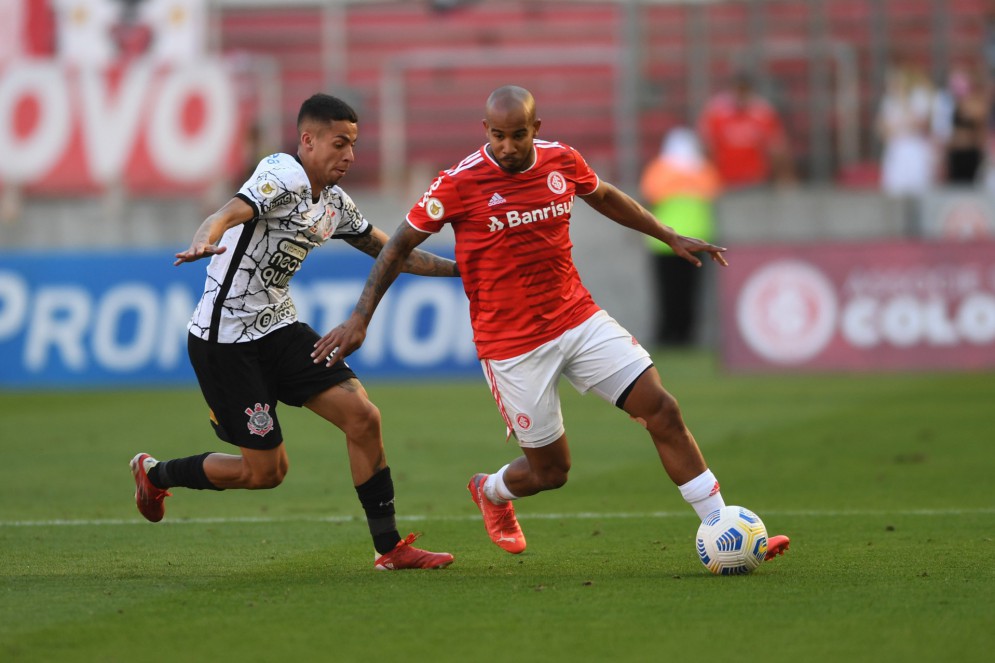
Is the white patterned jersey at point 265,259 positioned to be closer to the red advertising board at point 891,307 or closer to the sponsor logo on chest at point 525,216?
the sponsor logo on chest at point 525,216

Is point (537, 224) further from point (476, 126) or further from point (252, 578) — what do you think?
point (476, 126)

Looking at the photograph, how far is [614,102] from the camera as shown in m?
22.8

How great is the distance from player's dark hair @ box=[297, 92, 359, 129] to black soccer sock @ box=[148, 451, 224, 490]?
5.49ft

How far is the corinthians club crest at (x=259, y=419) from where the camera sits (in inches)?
282

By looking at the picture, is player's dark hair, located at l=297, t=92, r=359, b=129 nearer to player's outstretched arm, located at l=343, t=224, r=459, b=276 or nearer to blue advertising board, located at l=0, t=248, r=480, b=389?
player's outstretched arm, located at l=343, t=224, r=459, b=276

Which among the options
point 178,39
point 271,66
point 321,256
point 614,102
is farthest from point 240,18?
point 321,256

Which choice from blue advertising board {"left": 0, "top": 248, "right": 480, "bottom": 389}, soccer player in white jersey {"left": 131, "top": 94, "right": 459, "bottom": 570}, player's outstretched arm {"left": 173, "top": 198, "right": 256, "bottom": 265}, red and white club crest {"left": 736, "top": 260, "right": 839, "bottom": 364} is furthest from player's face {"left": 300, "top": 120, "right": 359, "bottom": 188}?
red and white club crest {"left": 736, "top": 260, "right": 839, "bottom": 364}

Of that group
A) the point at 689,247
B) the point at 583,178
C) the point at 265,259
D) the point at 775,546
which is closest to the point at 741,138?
the point at 689,247

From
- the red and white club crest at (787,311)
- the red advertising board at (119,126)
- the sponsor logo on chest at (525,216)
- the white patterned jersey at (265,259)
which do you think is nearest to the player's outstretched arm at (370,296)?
the sponsor logo on chest at (525,216)

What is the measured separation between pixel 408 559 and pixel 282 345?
3.72ft

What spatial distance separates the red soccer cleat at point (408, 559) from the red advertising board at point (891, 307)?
1075 cm

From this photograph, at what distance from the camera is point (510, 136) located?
263 inches

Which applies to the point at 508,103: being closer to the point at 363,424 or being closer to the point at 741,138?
the point at 363,424

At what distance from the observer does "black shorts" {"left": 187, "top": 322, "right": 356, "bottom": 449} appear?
23.5ft
